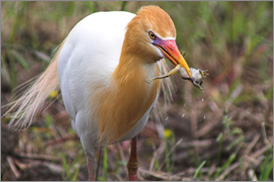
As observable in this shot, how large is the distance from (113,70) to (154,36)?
1.36 feet

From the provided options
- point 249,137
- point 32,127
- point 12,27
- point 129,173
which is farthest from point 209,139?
point 12,27

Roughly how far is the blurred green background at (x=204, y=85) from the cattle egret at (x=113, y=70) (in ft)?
2.23

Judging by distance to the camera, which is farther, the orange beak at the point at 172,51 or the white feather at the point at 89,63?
the white feather at the point at 89,63

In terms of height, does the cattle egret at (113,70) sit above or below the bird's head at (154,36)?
below

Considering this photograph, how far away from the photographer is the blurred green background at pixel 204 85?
11.2 feet

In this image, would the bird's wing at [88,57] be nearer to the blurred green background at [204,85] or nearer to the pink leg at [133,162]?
the pink leg at [133,162]

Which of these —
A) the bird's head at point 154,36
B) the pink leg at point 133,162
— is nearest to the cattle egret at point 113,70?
the bird's head at point 154,36

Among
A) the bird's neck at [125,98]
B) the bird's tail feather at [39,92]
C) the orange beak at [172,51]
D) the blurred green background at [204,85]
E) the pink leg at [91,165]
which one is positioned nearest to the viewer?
the orange beak at [172,51]

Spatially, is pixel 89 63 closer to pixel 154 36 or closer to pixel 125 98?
pixel 125 98

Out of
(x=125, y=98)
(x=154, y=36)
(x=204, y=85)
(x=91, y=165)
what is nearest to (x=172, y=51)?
(x=154, y=36)

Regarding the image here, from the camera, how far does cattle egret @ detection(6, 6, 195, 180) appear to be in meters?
2.00

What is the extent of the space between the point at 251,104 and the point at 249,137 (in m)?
0.37

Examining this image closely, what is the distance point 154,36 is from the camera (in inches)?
77.8

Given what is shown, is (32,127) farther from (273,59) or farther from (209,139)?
(273,59)
